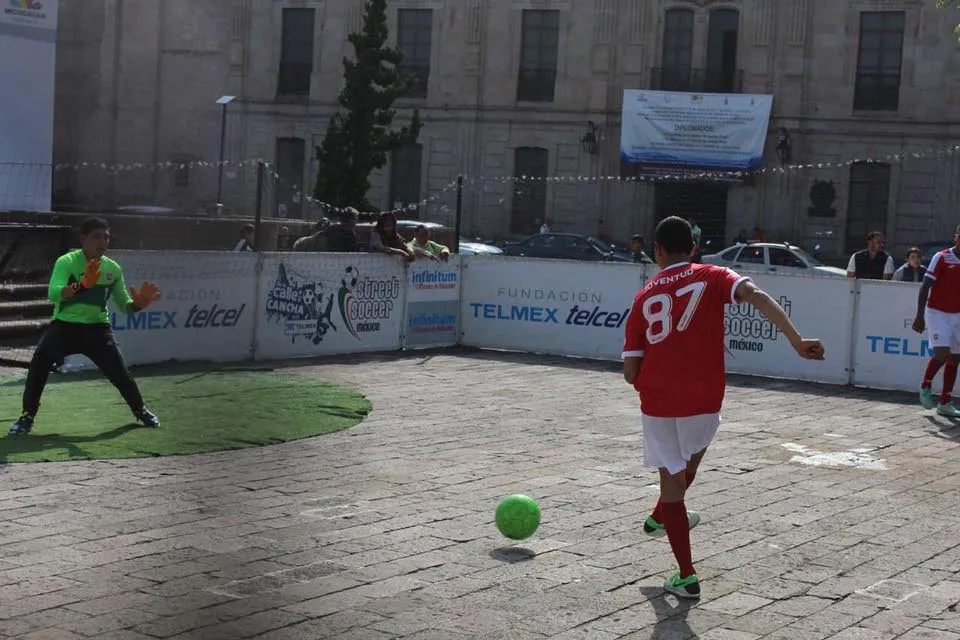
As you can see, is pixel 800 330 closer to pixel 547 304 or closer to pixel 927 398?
pixel 927 398

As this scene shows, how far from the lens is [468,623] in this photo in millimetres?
6043

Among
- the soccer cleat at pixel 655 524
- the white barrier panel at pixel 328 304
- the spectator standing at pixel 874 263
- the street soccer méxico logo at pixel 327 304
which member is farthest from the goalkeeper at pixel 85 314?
the spectator standing at pixel 874 263

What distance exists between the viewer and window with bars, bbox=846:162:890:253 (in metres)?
40.8

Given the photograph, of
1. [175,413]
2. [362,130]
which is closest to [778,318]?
[175,413]

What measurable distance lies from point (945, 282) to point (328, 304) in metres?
7.64

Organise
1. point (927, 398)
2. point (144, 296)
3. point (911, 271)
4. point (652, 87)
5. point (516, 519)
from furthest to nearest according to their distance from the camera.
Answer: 1. point (652, 87)
2. point (911, 271)
3. point (927, 398)
4. point (144, 296)
5. point (516, 519)

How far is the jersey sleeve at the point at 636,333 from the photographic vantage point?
6766 mm

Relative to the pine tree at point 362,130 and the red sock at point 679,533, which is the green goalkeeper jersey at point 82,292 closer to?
the red sock at point 679,533

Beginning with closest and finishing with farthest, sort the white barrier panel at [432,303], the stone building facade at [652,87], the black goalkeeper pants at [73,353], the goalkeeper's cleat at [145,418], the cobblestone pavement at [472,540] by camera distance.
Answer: the cobblestone pavement at [472,540] → the black goalkeeper pants at [73,353] → the goalkeeper's cleat at [145,418] → the white barrier panel at [432,303] → the stone building facade at [652,87]

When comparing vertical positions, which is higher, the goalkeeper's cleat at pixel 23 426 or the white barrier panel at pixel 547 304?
the white barrier panel at pixel 547 304

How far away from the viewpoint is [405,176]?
43594 mm

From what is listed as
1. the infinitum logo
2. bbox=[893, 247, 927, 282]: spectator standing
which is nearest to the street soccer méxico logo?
bbox=[893, 247, 927, 282]: spectator standing

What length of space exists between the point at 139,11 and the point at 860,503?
290 inches

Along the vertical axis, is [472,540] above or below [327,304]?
below
